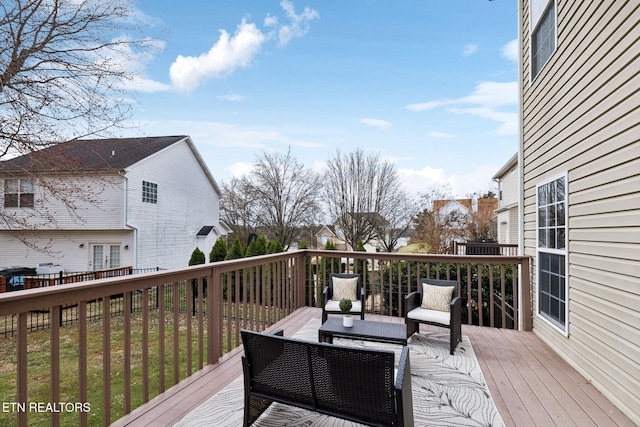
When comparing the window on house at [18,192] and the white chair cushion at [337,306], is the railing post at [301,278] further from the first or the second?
the window on house at [18,192]

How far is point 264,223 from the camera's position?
1870 centimetres

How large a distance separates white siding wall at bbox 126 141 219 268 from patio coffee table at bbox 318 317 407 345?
11.7 meters

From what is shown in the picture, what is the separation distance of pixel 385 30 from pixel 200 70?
586 centimetres

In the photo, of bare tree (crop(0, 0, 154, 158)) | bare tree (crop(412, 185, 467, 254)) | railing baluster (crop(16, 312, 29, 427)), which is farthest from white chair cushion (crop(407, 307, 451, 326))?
bare tree (crop(412, 185, 467, 254))

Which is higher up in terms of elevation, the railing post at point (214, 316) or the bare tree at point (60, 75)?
the bare tree at point (60, 75)

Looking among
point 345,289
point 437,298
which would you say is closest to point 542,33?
point 437,298

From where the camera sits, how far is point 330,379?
1.92m

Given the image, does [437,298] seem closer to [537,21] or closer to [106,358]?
[106,358]

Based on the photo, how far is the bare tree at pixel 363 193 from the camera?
15.5 m

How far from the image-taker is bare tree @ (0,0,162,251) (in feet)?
17.1

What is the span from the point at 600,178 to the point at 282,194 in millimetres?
15978

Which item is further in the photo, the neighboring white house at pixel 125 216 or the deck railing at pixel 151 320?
the neighboring white house at pixel 125 216

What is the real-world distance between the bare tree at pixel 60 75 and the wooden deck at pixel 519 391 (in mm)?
4750

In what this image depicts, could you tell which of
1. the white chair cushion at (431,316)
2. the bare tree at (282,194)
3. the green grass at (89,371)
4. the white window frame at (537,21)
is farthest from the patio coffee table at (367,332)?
the bare tree at (282,194)
